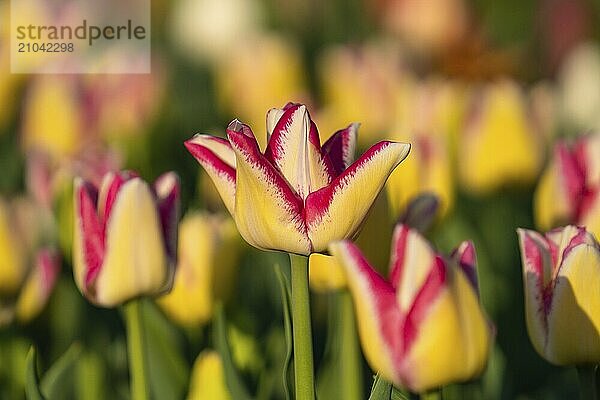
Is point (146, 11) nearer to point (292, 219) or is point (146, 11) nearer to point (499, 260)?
point (499, 260)

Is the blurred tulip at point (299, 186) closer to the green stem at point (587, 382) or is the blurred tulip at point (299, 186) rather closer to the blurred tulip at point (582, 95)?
the green stem at point (587, 382)

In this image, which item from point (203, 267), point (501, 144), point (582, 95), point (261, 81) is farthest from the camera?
point (582, 95)

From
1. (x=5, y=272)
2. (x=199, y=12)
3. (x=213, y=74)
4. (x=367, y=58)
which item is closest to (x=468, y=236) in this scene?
(x=367, y=58)

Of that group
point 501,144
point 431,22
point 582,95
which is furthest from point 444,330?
point 431,22

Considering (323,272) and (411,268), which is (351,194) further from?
(323,272)

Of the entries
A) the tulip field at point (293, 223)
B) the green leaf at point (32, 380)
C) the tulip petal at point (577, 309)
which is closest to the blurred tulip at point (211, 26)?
the tulip field at point (293, 223)
